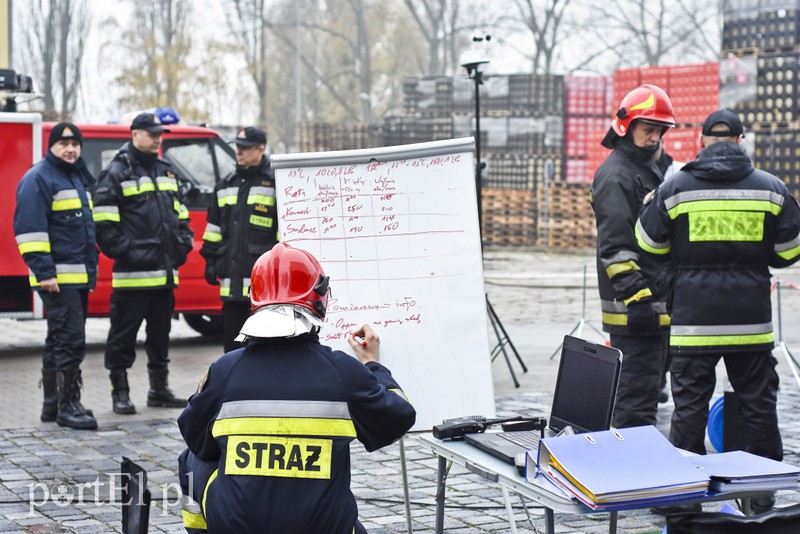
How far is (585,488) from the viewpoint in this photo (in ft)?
11.5

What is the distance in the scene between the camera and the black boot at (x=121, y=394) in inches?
340

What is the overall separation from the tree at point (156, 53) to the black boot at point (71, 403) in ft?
107

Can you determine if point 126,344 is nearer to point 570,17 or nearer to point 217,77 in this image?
point 217,77

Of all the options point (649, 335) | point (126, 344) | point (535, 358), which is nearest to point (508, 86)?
point (535, 358)

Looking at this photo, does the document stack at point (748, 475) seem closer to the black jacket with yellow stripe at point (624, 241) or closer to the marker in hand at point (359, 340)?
the marker in hand at point (359, 340)

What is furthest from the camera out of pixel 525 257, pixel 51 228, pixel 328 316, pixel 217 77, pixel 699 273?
pixel 217 77

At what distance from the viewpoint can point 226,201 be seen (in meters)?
8.34

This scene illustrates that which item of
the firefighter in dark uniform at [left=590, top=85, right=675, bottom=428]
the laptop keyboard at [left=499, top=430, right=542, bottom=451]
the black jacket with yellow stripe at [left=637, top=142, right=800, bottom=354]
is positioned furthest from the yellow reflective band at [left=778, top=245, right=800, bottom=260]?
the laptop keyboard at [left=499, top=430, right=542, bottom=451]

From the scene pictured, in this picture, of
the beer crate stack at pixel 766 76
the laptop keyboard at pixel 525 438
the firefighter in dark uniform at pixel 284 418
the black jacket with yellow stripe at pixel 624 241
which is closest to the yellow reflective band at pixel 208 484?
the firefighter in dark uniform at pixel 284 418

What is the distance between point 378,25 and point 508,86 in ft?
94.7

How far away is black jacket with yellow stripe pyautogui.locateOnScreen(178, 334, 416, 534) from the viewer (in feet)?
11.5

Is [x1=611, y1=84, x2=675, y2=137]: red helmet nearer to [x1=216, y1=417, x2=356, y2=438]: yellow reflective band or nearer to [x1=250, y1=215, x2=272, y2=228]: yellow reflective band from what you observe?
[x1=250, y1=215, x2=272, y2=228]: yellow reflective band

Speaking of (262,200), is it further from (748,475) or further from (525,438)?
(748,475)

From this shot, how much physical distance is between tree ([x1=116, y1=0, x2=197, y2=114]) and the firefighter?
32.4 m
